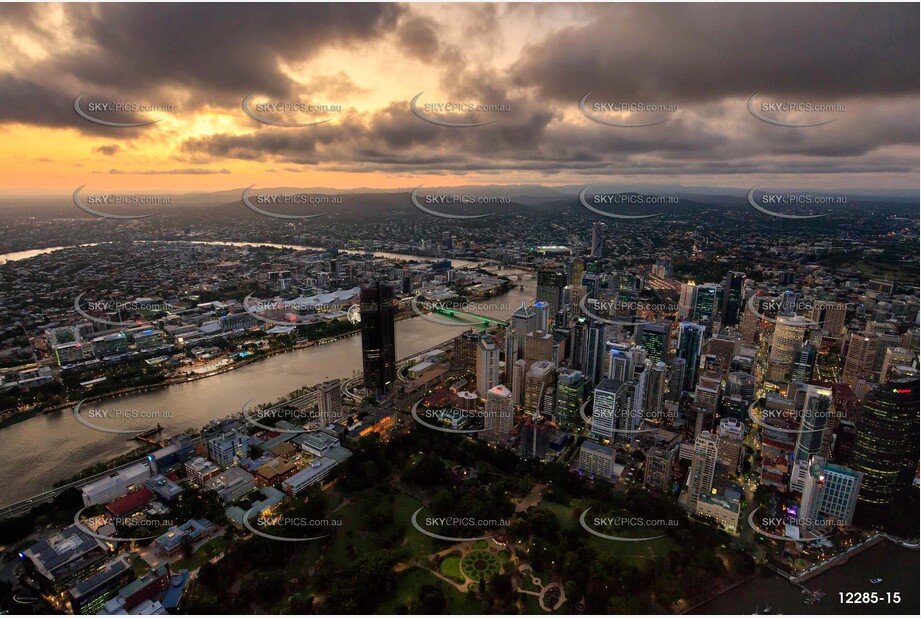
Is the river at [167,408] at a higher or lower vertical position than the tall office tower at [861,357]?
lower

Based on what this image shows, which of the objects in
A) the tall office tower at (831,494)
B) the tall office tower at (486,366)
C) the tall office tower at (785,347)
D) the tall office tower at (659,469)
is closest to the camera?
the tall office tower at (831,494)

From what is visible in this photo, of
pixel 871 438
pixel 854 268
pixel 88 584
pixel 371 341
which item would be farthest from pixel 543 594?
pixel 854 268

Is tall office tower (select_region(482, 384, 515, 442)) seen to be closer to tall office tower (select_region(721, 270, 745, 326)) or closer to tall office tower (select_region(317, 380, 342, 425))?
tall office tower (select_region(317, 380, 342, 425))

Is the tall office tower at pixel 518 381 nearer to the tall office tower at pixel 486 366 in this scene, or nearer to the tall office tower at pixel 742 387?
the tall office tower at pixel 486 366

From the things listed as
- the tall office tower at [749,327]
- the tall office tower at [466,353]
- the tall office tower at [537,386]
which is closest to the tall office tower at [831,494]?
the tall office tower at [537,386]

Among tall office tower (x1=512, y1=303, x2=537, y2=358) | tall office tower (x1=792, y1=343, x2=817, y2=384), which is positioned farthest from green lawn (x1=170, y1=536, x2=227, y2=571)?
tall office tower (x1=792, y1=343, x2=817, y2=384)

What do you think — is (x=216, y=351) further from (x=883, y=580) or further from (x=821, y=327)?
(x=821, y=327)

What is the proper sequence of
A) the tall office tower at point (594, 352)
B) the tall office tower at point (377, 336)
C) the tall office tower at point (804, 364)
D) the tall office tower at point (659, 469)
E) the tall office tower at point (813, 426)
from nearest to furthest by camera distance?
the tall office tower at point (813, 426) < the tall office tower at point (659, 469) < the tall office tower at point (377, 336) < the tall office tower at point (804, 364) < the tall office tower at point (594, 352)
